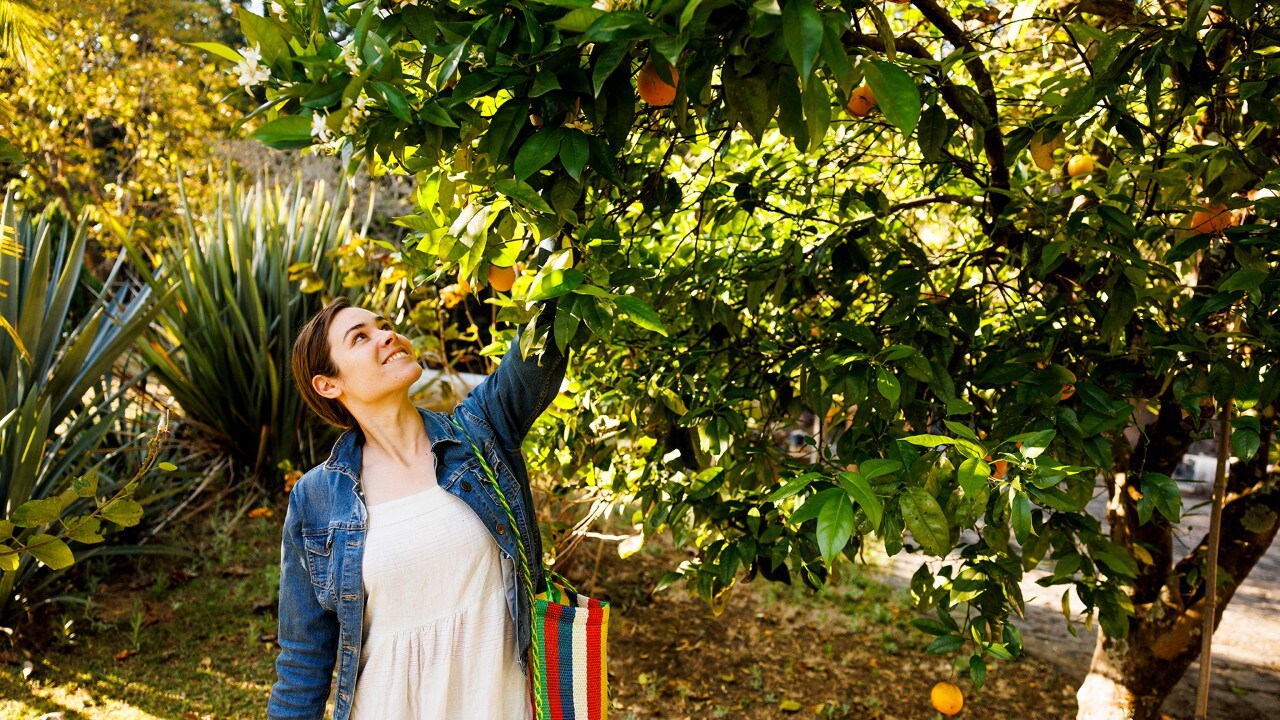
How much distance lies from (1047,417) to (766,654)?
2.56 meters

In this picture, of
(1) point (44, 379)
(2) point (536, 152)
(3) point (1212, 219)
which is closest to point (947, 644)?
(3) point (1212, 219)

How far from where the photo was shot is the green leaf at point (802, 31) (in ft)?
2.50

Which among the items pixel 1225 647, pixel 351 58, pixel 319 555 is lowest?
pixel 1225 647

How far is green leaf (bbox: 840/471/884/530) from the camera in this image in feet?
3.21

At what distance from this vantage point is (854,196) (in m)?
2.13

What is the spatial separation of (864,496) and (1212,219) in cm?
126

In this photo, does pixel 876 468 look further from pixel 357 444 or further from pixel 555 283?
pixel 357 444

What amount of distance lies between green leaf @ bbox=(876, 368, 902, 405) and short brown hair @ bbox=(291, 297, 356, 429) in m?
0.97

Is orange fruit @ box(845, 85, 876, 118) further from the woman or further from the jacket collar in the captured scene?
the jacket collar

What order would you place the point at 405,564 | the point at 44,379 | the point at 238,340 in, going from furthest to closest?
the point at 238,340
the point at 44,379
the point at 405,564

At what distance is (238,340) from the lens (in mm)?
4707

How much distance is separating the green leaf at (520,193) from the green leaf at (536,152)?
2 cm

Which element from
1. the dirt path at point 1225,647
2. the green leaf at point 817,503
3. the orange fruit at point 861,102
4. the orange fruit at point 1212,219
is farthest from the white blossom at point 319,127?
the dirt path at point 1225,647

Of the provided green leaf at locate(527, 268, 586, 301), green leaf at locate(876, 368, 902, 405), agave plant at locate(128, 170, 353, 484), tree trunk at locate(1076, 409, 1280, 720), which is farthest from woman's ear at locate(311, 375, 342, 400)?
agave plant at locate(128, 170, 353, 484)
